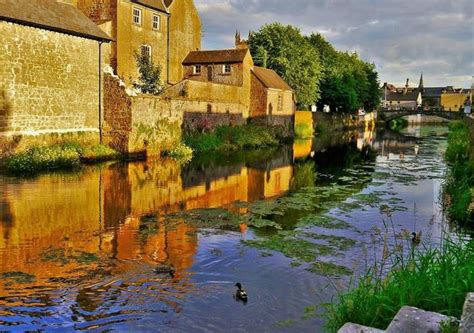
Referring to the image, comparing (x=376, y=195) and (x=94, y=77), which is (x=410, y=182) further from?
(x=94, y=77)

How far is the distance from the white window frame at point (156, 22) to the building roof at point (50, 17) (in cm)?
1269

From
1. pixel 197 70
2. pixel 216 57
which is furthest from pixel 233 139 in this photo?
pixel 197 70

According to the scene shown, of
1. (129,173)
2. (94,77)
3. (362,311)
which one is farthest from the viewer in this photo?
(94,77)

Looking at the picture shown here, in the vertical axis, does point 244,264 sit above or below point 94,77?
below

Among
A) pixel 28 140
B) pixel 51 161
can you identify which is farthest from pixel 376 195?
pixel 28 140

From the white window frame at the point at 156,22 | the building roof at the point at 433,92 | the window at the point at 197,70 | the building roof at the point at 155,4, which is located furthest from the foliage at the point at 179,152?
the building roof at the point at 433,92

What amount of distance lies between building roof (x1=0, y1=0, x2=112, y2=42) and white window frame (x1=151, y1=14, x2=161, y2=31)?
500 inches

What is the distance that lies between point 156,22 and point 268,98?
11772mm

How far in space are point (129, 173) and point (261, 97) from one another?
919 inches

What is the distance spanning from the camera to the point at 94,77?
27.2m

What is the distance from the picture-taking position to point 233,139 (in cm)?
3812

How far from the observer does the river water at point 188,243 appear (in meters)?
7.41

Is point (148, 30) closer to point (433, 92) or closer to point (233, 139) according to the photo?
point (233, 139)

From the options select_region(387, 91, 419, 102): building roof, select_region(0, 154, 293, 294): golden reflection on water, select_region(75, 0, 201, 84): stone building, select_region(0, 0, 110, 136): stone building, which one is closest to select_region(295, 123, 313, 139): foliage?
select_region(75, 0, 201, 84): stone building
